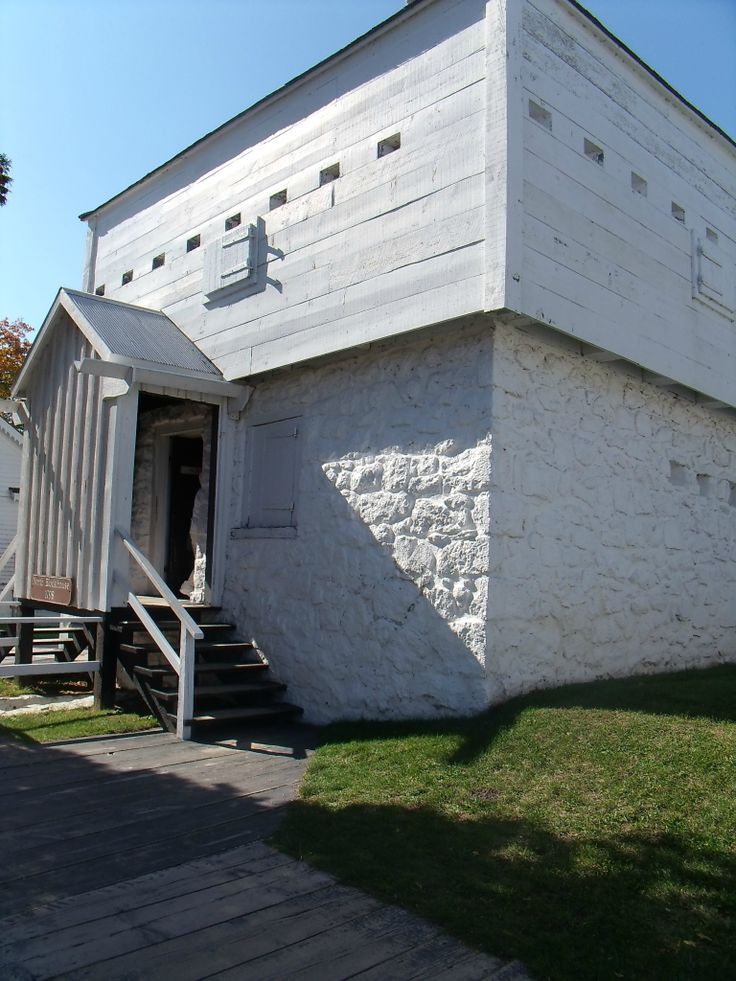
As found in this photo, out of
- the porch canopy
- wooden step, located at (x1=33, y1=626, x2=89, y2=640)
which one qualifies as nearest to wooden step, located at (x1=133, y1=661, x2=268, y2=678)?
the porch canopy

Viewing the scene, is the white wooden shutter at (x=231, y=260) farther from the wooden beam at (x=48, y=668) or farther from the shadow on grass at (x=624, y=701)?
the shadow on grass at (x=624, y=701)

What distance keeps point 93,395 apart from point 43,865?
16.9 feet

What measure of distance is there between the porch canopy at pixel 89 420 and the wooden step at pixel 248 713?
4.94 feet

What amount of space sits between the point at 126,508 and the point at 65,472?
132cm

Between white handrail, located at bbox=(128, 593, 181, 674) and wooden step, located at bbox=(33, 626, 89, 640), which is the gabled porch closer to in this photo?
white handrail, located at bbox=(128, 593, 181, 674)

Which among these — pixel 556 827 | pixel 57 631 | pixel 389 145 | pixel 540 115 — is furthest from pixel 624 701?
pixel 57 631

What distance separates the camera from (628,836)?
13.6ft

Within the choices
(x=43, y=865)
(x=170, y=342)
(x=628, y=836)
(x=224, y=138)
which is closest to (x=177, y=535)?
(x=170, y=342)

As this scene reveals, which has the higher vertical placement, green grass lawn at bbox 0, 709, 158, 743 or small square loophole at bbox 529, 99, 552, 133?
small square loophole at bbox 529, 99, 552, 133

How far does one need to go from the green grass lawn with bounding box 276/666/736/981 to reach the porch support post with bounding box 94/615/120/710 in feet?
8.49

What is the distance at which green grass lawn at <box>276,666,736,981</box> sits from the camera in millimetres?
3348

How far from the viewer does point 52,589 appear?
28.3ft

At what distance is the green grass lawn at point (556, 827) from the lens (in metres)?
3.35

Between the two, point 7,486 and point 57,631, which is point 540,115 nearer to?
point 57,631
